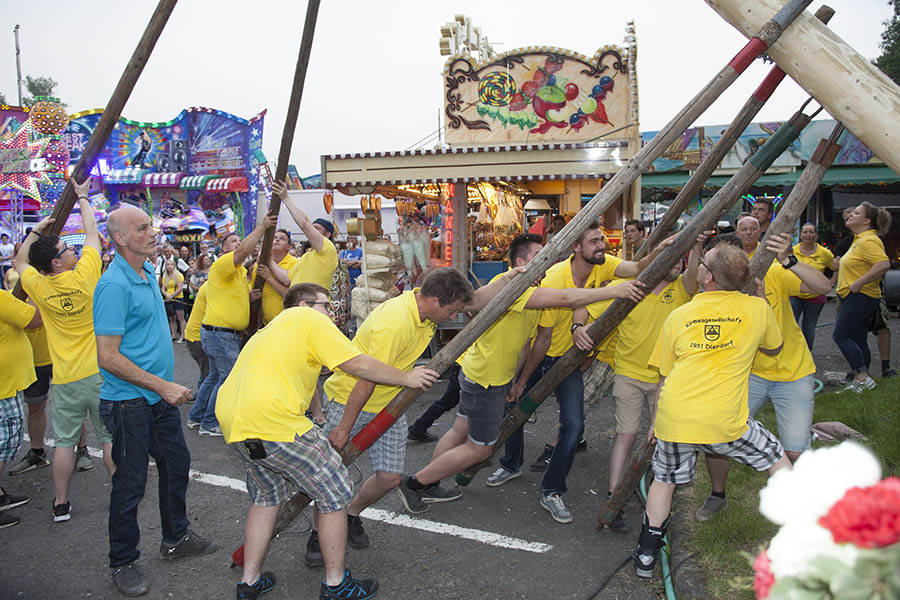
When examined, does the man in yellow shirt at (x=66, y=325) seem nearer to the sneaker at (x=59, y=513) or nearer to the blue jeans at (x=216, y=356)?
the sneaker at (x=59, y=513)

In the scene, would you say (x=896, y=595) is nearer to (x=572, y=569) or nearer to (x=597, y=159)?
(x=572, y=569)

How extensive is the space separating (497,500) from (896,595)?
3998 millimetres

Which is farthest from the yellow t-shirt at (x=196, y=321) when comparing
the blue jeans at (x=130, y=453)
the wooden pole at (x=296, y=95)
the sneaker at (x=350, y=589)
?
the sneaker at (x=350, y=589)

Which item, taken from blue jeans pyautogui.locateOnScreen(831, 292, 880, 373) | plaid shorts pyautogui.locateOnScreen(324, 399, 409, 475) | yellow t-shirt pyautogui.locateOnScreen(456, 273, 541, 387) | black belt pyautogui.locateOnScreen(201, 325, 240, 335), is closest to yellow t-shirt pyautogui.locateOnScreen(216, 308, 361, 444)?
plaid shorts pyautogui.locateOnScreen(324, 399, 409, 475)

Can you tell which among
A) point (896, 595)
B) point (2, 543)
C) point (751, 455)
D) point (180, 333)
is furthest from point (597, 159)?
point (180, 333)

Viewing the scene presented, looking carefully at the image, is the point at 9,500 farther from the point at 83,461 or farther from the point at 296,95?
the point at 296,95

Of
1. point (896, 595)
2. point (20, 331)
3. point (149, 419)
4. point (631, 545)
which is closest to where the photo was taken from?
point (896, 595)

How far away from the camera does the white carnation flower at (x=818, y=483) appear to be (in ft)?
3.68

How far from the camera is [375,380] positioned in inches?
128

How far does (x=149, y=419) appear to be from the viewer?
3.78 metres

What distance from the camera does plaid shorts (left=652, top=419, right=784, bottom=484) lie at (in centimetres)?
344

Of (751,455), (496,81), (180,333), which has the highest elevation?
(496,81)

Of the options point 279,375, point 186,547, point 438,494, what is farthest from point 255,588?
point 438,494

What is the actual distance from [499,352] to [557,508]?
1154 millimetres
